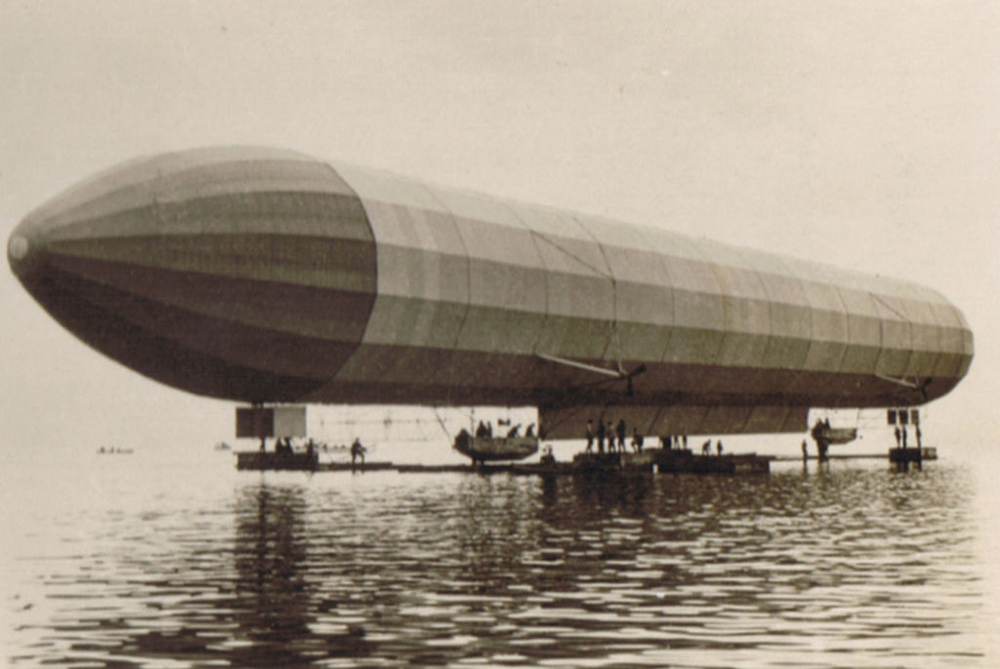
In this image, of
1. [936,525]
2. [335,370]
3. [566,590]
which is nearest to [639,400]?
[335,370]

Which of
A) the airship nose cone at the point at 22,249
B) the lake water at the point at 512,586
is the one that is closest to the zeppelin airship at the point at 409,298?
the airship nose cone at the point at 22,249

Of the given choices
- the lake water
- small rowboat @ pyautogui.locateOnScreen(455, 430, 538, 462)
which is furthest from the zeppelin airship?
the lake water

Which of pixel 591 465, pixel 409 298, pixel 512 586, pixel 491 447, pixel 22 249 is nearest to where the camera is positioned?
pixel 512 586

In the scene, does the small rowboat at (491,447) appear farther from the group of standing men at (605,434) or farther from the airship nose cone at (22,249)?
the airship nose cone at (22,249)

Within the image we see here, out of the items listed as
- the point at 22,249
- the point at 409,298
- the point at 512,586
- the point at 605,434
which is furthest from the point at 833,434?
the point at 512,586

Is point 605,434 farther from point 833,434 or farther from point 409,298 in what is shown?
point 833,434

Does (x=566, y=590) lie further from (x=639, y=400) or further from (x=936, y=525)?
(x=639, y=400)
